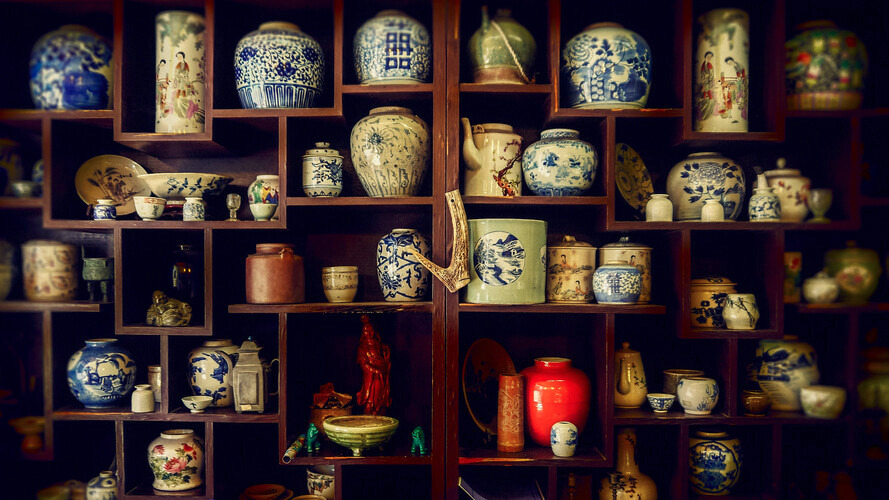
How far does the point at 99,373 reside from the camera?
166 cm

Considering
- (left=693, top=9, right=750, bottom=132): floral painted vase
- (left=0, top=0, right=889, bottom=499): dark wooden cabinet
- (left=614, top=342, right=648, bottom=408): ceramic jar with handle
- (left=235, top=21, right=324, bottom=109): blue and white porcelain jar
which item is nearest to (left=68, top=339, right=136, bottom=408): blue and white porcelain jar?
(left=0, top=0, right=889, bottom=499): dark wooden cabinet

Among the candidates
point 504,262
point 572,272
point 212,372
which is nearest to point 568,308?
point 572,272

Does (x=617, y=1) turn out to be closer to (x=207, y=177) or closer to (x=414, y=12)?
(x=414, y=12)

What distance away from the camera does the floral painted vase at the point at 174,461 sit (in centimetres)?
165

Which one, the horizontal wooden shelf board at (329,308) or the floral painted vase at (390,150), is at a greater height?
the floral painted vase at (390,150)

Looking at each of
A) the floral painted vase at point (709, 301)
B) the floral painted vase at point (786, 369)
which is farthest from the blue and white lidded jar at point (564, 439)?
the floral painted vase at point (786, 369)

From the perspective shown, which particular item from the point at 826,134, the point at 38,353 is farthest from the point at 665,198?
the point at 38,353

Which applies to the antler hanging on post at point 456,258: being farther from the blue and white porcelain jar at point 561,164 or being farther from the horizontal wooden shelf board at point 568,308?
the blue and white porcelain jar at point 561,164

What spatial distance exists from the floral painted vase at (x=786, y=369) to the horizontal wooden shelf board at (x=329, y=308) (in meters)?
0.98

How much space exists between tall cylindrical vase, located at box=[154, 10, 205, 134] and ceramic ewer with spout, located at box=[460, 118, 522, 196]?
80 cm

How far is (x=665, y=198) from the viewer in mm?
1630

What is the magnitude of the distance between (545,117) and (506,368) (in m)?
0.78

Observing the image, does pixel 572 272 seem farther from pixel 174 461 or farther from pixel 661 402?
pixel 174 461

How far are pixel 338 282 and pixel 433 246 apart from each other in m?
0.31
